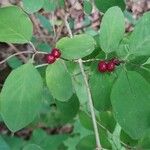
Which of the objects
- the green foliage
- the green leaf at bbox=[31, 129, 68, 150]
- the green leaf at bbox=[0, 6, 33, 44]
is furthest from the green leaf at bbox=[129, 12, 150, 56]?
the green leaf at bbox=[31, 129, 68, 150]

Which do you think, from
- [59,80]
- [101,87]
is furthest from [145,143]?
[59,80]

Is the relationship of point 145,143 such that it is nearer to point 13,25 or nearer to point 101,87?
point 101,87

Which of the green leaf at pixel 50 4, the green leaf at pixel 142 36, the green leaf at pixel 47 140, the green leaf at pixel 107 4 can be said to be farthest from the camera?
the green leaf at pixel 47 140

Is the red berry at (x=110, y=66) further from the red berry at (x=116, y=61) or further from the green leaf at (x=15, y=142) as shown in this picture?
the green leaf at (x=15, y=142)

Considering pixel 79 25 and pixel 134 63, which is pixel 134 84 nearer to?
pixel 134 63

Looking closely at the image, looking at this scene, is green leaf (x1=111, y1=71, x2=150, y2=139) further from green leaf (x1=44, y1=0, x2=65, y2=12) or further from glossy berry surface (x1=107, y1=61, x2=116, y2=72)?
green leaf (x1=44, y1=0, x2=65, y2=12)

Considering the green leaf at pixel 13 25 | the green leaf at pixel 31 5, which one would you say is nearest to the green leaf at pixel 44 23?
the green leaf at pixel 31 5
